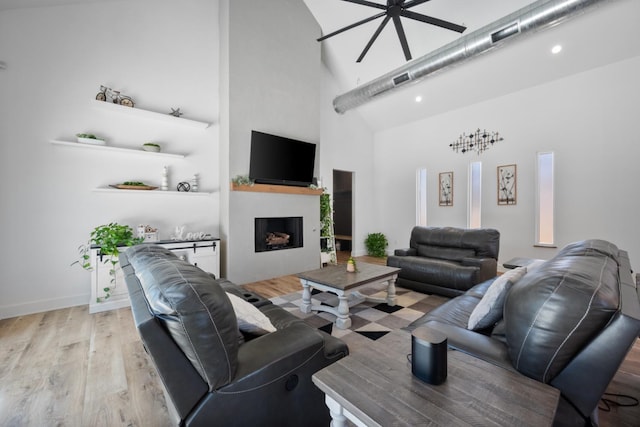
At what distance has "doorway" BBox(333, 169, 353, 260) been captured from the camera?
24.4 feet

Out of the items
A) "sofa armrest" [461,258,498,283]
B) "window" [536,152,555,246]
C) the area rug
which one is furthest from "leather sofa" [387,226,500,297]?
"window" [536,152,555,246]

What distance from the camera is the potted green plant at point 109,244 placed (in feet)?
10.6

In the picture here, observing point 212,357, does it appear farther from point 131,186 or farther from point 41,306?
point 41,306

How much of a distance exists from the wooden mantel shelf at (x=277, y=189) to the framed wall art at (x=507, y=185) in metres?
3.46

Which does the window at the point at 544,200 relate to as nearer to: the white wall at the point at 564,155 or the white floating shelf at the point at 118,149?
the white wall at the point at 564,155

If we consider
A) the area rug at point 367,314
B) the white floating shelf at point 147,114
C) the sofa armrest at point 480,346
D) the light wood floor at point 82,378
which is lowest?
the light wood floor at point 82,378

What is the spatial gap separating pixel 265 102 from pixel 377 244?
13.8ft

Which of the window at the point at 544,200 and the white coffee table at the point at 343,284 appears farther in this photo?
the window at the point at 544,200

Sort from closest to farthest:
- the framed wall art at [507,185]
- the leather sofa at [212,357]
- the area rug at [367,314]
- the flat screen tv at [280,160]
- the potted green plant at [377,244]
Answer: the leather sofa at [212,357] → the area rug at [367,314] → the flat screen tv at [280,160] → the framed wall art at [507,185] → the potted green plant at [377,244]

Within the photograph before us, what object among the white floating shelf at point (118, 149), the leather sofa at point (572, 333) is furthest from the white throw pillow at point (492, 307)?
the white floating shelf at point (118, 149)

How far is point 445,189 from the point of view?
6.05m

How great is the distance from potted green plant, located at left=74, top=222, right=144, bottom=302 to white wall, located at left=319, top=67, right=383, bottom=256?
392 cm

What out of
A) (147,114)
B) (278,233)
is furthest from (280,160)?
(147,114)

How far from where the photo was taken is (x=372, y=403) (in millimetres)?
857
